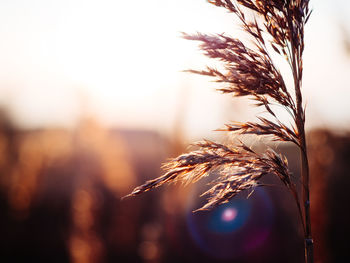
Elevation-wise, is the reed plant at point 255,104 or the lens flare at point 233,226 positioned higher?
the reed plant at point 255,104

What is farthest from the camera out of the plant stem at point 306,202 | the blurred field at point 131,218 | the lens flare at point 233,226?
the lens flare at point 233,226

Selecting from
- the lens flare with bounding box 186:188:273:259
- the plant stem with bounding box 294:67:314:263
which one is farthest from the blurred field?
the plant stem with bounding box 294:67:314:263

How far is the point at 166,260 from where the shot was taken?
26.8 feet

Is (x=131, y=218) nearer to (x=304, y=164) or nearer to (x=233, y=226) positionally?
(x=233, y=226)

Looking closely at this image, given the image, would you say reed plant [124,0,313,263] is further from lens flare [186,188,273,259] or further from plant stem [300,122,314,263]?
lens flare [186,188,273,259]

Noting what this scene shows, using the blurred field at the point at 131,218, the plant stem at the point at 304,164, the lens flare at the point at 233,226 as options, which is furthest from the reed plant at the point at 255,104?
the lens flare at the point at 233,226

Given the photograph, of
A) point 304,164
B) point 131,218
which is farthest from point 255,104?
point 131,218

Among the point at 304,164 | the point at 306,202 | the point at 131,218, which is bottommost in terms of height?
the point at 131,218

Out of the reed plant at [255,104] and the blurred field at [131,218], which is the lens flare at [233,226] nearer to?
the blurred field at [131,218]

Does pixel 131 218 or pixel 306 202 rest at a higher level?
pixel 306 202

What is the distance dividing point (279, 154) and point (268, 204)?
847 centimetres

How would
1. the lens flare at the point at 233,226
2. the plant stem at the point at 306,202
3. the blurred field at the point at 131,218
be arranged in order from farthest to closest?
the lens flare at the point at 233,226 → the blurred field at the point at 131,218 → the plant stem at the point at 306,202

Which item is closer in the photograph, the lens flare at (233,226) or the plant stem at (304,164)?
the plant stem at (304,164)

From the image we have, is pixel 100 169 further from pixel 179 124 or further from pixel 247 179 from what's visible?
pixel 247 179
